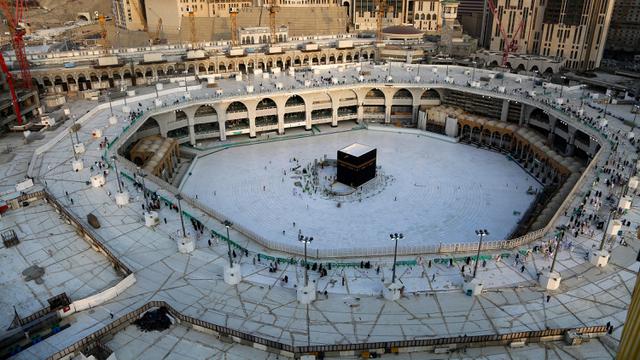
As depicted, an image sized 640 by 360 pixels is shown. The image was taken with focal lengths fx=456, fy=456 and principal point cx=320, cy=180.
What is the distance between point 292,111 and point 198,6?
7244 centimetres

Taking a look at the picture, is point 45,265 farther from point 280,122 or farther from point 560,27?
point 560,27

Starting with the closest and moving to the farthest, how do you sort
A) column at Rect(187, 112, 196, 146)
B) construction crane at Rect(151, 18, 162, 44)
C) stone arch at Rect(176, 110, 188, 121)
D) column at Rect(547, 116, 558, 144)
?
column at Rect(547, 116, 558, 144)
stone arch at Rect(176, 110, 188, 121)
column at Rect(187, 112, 196, 146)
construction crane at Rect(151, 18, 162, 44)

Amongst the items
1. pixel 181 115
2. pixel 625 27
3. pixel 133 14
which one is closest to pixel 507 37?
pixel 625 27

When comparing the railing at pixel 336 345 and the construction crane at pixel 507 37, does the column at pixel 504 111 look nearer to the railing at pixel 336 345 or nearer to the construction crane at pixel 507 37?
the construction crane at pixel 507 37

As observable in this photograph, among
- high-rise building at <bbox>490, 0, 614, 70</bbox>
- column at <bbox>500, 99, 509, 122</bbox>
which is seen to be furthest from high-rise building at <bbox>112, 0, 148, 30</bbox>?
column at <bbox>500, 99, 509, 122</bbox>

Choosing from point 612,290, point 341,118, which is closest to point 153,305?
point 612,290

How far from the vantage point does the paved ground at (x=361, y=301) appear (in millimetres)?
29156

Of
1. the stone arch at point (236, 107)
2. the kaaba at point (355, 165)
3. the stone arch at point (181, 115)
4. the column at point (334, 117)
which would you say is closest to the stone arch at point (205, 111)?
the stone arch at point (181, 115)

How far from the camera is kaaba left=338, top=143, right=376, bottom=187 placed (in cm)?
5994

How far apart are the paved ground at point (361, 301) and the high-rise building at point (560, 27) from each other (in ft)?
293

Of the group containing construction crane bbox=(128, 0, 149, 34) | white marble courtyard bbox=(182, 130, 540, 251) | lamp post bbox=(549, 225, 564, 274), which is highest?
construction crane bbox=(128, 0, 149, 34)

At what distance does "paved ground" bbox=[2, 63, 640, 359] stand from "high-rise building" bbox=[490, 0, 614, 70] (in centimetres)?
8932

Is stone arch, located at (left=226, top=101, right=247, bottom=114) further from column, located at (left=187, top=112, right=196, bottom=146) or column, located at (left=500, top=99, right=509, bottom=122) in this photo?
column, located at (left=500, top=99, right=509, bottom=122)

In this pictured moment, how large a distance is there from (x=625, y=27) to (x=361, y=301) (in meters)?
147
